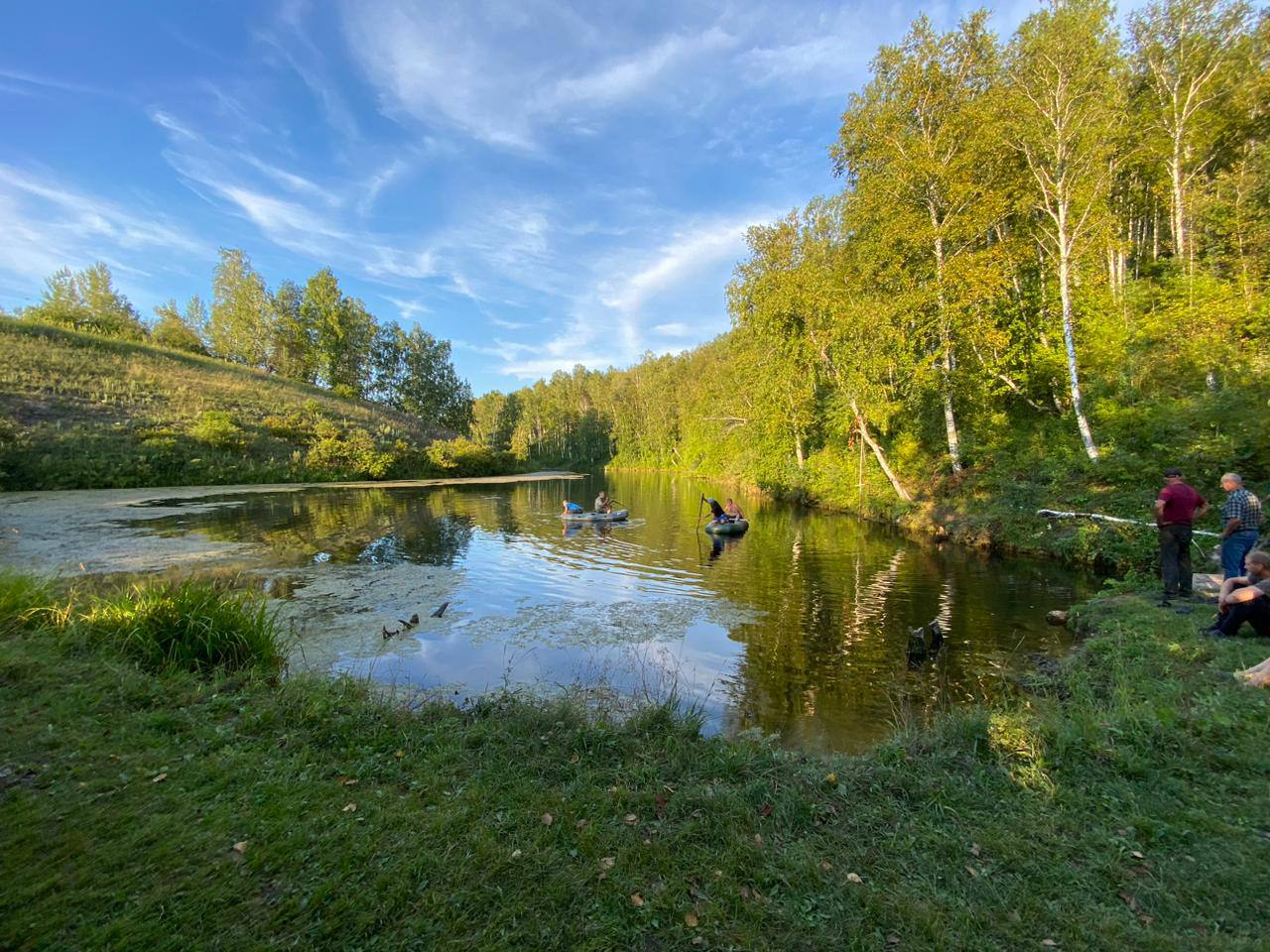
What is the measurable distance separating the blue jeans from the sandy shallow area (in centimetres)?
1757

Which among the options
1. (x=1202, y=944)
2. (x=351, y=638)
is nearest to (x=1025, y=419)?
(x=1202, y=944)

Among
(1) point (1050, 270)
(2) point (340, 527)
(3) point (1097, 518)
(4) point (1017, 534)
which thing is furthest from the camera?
(2) point (340, 527)

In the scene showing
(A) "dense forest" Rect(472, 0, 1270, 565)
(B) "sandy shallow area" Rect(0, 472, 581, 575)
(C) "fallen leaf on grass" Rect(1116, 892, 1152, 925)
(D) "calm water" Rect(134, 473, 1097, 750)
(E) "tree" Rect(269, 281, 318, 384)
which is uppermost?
(E) "tree" Rect(269, 281, 318, 384)

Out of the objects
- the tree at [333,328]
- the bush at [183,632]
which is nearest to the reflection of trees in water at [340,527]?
the bush at [183,632]

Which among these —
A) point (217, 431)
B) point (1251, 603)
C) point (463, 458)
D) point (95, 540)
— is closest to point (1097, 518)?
point (1251, 603)

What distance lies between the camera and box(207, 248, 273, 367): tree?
62.1 metres

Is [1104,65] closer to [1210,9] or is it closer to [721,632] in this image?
[1210,9]

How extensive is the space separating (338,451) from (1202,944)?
48.2m

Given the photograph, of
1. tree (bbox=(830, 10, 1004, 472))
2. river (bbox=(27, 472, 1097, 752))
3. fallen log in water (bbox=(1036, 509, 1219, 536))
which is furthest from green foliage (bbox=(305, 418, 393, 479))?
fallen log in water (bbox=(1036, 509, 1219, 536))

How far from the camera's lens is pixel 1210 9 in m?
17.2

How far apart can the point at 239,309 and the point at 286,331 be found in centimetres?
516

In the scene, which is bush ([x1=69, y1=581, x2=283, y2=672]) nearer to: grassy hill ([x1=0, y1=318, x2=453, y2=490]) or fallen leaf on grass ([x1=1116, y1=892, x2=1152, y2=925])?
fallen leaf on grass ([x1=1116, y1=892, x2=1152, y2=925])

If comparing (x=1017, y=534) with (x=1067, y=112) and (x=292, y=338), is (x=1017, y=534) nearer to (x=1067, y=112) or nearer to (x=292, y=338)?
(x=1067, y=112)

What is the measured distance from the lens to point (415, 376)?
7506 centimetres
